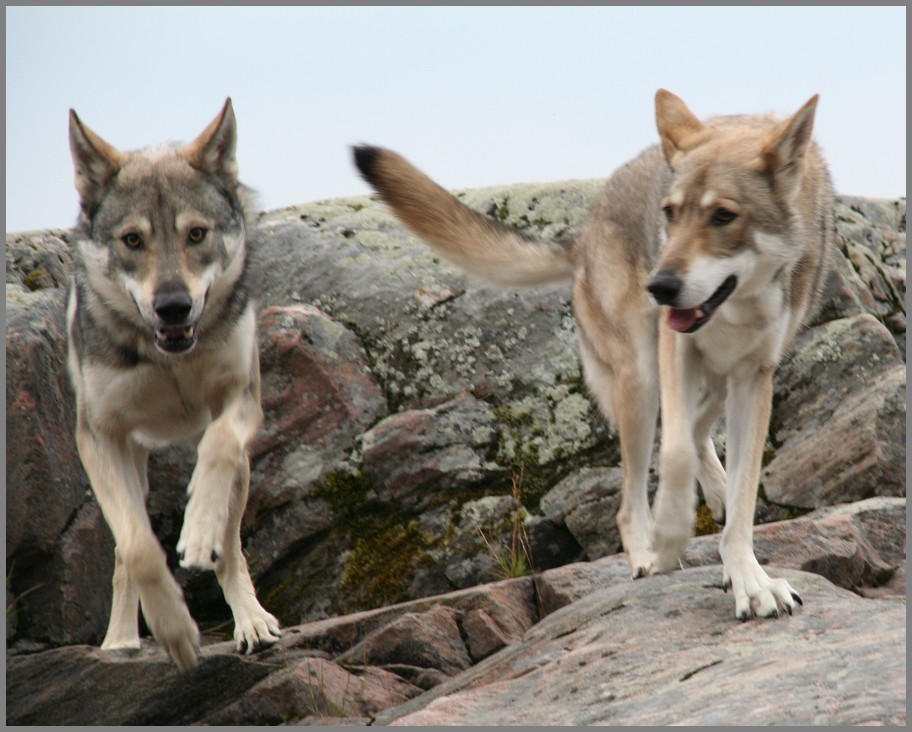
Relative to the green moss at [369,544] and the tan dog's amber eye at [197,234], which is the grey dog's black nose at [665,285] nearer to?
the tan dog's amber eye at [197,234]

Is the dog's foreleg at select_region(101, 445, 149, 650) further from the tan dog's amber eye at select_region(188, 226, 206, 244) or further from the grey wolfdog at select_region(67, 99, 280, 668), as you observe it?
the tan dog's amber eye at select_region(188, 226, 206, 244)

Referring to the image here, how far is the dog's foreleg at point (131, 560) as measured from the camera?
4.07 metres

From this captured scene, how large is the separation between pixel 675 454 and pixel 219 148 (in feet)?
7.97

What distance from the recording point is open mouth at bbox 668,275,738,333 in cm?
407

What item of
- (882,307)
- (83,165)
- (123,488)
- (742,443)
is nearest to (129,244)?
(83,165)

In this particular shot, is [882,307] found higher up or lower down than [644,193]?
lower down

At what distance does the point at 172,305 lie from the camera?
4180 mm

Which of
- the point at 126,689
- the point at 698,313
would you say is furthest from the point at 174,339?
the point at 698,313

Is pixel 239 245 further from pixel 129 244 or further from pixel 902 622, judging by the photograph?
pixel 902 622

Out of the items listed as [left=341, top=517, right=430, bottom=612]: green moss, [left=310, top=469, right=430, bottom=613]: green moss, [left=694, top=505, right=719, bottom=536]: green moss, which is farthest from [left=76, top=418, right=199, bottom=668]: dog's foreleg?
[left=694, top=505, right=719, bottom=536]: green moss

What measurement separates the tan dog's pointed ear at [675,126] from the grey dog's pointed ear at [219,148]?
1.91 m

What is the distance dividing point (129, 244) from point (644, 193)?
232cm

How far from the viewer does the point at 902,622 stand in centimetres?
342

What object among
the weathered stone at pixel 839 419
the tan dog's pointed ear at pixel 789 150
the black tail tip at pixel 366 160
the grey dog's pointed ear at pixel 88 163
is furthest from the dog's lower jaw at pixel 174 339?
the weathered stone at pixel 839 419
